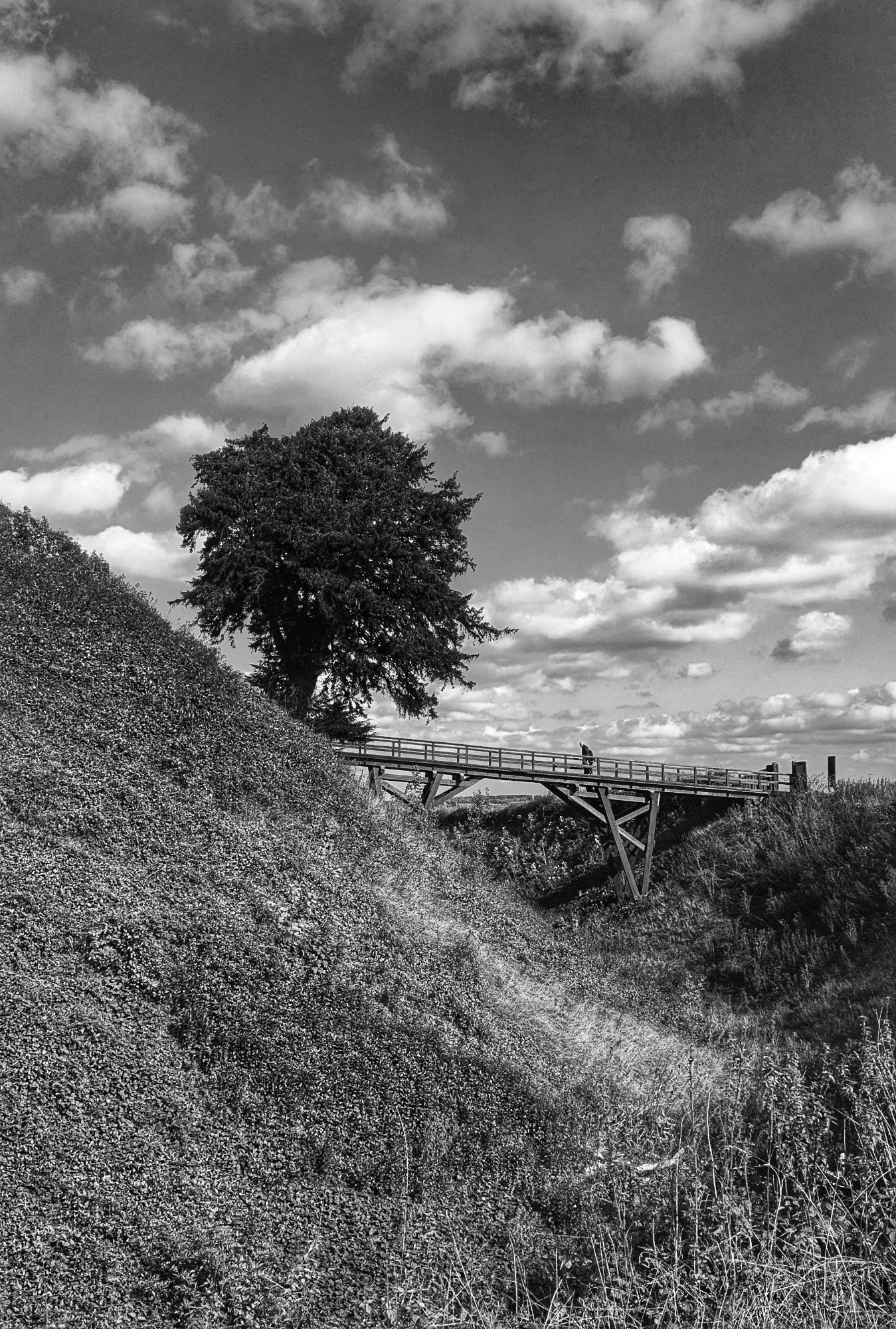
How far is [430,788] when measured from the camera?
2612 centimetres

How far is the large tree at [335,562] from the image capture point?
2861 cm

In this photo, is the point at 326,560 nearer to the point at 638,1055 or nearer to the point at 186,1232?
the point at 638,1055

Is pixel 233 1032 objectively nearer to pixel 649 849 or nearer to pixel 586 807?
pixel 586 807

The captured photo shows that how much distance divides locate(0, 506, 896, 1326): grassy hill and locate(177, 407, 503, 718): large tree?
11.0 meters

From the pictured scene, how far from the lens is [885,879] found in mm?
23203

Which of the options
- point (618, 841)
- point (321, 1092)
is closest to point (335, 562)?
point (618, 841)

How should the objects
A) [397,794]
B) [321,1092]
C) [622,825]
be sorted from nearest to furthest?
[321,1092] < [397,794] < [622,825]

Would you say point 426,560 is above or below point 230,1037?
above

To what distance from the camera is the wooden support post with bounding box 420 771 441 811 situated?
85.2 feet

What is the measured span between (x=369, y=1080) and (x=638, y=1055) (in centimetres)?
549

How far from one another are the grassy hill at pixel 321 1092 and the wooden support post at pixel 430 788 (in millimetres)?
7539

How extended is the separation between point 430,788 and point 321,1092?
52.1 ft

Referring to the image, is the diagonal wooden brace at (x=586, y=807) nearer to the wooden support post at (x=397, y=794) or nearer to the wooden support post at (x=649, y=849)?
the wooden support post at (x=649, y=849)

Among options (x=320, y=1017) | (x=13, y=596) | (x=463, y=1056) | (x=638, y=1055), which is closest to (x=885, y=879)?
(x=638, y=1055)
